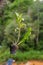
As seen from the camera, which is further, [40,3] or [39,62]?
[40,3]

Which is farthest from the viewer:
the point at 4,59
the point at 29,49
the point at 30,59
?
the point at 29,49

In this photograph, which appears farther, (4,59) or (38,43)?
(38,43)

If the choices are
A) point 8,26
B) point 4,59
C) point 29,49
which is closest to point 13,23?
point 8,26

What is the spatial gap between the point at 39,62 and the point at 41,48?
1303 millimetres

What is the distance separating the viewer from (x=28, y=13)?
24.8ft

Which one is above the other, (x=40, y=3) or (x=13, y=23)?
(x=40, y=3)

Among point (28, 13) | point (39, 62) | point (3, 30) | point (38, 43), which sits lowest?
point (39, 62)

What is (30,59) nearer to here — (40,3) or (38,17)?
(38,17)

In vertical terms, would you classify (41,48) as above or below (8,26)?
below

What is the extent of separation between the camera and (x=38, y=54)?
6.58 metres

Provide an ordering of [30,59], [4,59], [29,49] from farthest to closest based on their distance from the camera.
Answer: [29,49]
[30,59]
[4,59]

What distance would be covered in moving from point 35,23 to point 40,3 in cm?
88

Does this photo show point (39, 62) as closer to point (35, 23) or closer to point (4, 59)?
point (4, 59)

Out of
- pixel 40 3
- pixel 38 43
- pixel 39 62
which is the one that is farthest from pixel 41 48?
pixel 40 3
